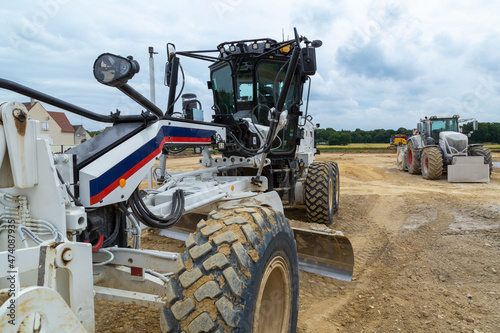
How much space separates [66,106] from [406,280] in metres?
3.98

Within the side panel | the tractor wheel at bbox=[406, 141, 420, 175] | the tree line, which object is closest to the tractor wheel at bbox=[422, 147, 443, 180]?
the tractor wheel at bbox=[406, 141, 420, 175]

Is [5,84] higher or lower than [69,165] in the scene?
higher

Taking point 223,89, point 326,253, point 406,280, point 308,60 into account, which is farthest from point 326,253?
point 223,89

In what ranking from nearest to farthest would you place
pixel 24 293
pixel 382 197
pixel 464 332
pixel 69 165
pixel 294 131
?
pixel 24 293, pixel 69 165, pixel 464 332, pixel 294 131, pixel 382 197

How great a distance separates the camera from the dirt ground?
341 centimetres

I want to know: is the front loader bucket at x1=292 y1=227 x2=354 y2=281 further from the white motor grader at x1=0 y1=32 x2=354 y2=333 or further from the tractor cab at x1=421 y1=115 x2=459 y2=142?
the tractor cab at x1=421 y1=115 x2=459 y2=142

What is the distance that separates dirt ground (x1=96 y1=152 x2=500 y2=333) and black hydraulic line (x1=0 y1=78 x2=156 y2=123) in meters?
1.88

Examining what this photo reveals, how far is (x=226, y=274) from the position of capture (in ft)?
6.42

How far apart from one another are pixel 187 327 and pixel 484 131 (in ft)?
134

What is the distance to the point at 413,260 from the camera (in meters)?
5.00

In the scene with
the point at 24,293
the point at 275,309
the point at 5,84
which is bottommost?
the point at 275,309

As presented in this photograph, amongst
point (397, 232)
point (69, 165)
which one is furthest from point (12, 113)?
point (397, 232)

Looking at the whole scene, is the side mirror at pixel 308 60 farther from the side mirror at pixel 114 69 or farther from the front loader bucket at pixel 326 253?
the side mirror at pixel 114 69

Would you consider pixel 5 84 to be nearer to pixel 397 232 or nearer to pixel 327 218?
pixel 327 218
